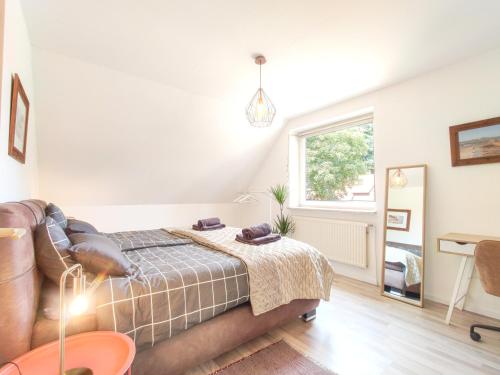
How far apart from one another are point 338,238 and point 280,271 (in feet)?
5.80

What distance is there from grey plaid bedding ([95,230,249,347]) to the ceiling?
6.09ft

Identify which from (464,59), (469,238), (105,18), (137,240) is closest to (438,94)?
(464,59)

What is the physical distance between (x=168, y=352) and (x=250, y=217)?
3629 millimetres

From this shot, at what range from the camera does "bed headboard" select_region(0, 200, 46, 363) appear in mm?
937

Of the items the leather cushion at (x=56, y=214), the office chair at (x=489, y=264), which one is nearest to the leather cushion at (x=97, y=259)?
the leather cushion at (x=56, y=214)

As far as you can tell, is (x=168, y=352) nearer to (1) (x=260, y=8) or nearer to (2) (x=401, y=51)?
(1) (x=260, y=8)

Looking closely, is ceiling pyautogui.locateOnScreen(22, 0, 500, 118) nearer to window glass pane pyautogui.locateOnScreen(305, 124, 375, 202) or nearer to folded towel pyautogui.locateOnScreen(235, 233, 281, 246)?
window glass pane pyautogui.locateOnScreen(305, 124, 375, 202)

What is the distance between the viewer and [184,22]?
6.22 feet

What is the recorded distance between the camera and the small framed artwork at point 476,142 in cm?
224

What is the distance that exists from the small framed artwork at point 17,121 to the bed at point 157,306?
0.49 m

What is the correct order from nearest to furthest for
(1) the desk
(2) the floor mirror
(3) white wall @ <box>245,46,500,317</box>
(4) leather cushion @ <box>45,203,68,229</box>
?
(4) leather cushion @ <box>45,203,68,229</box>, (1) the desk, (3) white wall @ <box>245,46,500,317</box>, (2) the floor mirror

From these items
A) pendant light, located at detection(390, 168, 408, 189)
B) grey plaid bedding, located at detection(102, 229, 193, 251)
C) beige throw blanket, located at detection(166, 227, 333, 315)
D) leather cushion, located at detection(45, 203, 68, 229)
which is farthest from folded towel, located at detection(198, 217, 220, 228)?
pendant light, located at detection(390, 168, 408, 189)

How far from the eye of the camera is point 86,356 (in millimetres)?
1011

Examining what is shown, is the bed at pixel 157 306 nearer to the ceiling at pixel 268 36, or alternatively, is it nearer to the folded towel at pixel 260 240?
the folded towel at pixel 260 240
